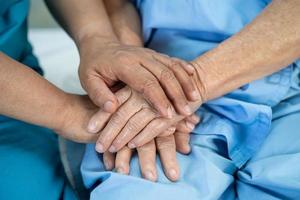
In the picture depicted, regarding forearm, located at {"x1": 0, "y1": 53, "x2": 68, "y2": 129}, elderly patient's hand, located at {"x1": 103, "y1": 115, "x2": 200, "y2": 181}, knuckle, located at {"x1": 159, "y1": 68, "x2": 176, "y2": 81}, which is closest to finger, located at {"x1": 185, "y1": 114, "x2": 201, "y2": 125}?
elderly patient's hand, located at {"x1": 103, "y1": 115, "x2": 200, "y2": 181}

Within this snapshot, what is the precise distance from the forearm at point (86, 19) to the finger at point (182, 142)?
28 centimetres

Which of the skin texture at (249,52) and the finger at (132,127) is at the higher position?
the skin texture at (249,52)

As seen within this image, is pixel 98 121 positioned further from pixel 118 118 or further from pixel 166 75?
pixel 166 75

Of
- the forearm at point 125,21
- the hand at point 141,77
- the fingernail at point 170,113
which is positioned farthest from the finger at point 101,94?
the forearm at point 125,21

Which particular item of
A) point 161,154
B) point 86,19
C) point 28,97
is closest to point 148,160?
point 161,154

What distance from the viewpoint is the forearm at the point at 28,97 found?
2.73ft

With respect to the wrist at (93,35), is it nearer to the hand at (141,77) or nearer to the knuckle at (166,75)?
the hand at (141,77)

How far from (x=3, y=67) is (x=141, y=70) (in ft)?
0.83

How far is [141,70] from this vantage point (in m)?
0.88

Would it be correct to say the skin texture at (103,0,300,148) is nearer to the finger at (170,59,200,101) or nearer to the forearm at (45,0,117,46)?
the finger at (170,59,200,101)

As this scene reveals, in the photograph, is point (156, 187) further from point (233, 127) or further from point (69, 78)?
point (69, 78)

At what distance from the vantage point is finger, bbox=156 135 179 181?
828mm

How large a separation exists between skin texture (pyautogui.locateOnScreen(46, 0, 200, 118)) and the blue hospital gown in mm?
98

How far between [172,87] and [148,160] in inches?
5.6
